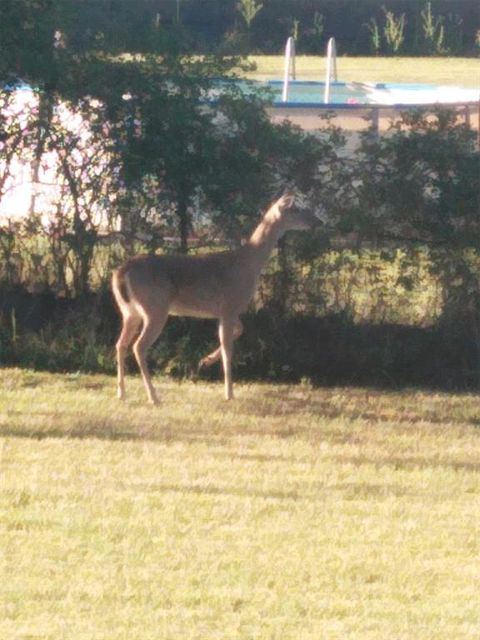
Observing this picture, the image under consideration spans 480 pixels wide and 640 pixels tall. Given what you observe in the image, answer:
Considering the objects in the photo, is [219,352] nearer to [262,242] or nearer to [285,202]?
[262,242]

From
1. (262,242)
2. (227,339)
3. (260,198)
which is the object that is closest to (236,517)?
(227,339)

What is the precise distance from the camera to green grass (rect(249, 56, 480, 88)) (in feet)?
126

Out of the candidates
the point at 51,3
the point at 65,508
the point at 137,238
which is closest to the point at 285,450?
the point at 65,508

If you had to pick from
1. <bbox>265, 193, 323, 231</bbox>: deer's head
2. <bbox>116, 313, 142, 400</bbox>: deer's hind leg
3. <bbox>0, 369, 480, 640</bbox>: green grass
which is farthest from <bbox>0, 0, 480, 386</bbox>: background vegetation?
<bbox>0, 369, 480, 640</bbox>: green grass

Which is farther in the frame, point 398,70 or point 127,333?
point 398,70

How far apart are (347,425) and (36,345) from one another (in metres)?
3.40

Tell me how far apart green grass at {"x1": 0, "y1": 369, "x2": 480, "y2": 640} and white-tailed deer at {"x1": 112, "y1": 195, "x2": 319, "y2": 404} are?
1.59ft

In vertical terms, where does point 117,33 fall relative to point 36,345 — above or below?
above

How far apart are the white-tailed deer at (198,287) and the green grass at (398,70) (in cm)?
2502

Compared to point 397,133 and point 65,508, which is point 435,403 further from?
point 65,508

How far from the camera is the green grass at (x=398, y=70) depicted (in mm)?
38406

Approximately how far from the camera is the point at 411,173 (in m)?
13.9

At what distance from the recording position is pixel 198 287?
13102 mm

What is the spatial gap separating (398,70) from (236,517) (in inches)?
1247
